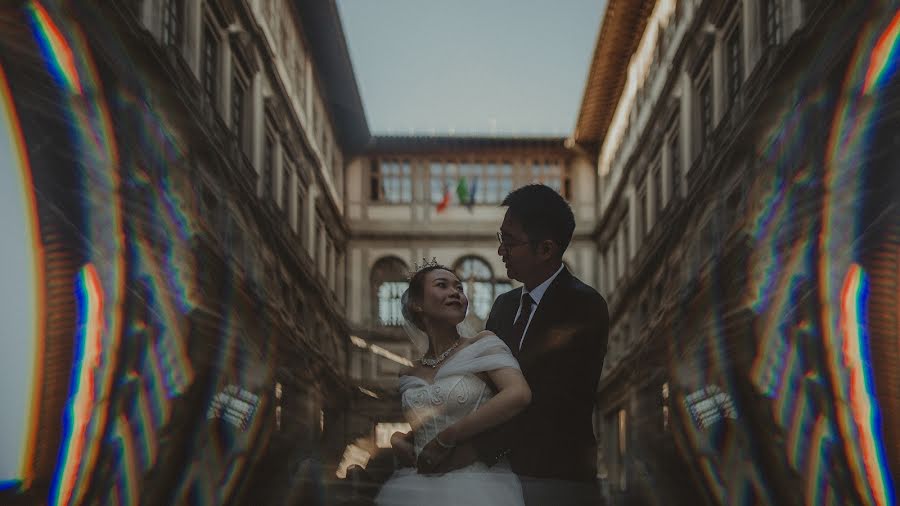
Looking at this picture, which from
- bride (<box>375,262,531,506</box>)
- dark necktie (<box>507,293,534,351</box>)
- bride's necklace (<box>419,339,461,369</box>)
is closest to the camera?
bride (<box>375,262,531,506</box>)

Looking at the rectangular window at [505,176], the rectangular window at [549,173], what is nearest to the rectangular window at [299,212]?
the rectangular window at [505,176]

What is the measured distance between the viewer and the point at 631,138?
14422mm

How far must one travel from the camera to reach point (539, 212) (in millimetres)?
3145

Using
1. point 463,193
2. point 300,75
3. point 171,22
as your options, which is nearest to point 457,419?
point 171,22

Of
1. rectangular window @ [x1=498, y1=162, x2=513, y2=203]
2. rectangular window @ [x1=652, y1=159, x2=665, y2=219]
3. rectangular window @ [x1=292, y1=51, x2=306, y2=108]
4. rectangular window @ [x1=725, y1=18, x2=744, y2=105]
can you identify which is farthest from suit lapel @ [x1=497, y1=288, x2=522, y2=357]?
rectangular window @ [x1=498, y1=162, x2=513, y2=203]

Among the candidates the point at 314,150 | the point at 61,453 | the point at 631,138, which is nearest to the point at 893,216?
the point at 61,453

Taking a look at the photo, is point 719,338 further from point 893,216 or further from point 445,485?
point 445,485

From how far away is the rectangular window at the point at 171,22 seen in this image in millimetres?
4762

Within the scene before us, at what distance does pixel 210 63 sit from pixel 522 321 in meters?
4.10

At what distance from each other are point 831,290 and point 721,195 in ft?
3.48

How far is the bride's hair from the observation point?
3.35m

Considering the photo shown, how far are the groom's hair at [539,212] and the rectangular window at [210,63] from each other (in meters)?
3.17

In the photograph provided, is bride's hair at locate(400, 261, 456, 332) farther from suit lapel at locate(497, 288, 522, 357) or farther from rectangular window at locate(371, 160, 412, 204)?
rectangular window at locate(371, 160, 412, 204)

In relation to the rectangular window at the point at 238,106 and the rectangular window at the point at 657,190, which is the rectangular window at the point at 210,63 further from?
the rectangular window at the point at 657,190
